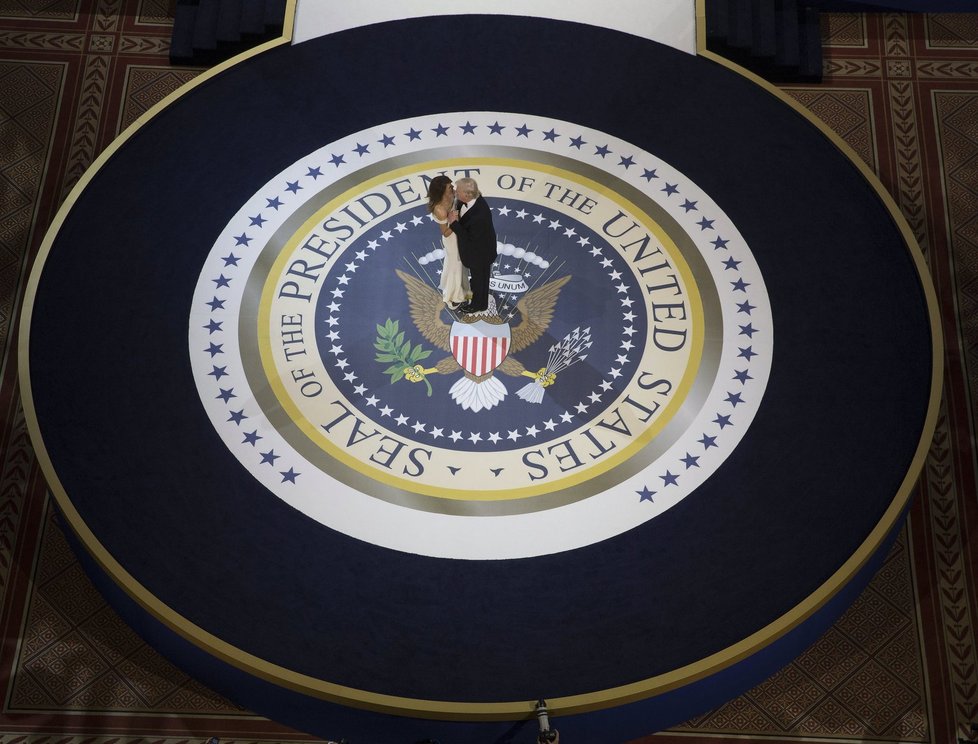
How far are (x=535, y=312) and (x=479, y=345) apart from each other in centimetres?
47

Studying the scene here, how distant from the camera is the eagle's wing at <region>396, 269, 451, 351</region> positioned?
26.2ft

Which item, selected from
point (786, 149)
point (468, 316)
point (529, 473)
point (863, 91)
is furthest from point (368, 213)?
point (863, 91)

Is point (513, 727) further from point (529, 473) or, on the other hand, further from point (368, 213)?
point (368, 213)

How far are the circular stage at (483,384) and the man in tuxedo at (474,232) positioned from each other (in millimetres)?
418

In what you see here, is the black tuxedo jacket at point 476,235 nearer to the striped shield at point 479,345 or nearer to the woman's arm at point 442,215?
the woman's arm at point 442,215

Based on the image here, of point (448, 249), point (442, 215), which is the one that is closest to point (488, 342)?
point (448, 249)

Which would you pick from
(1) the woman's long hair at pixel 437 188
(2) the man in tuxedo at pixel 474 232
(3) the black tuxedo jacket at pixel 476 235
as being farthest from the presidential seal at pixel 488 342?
(1) the woman's long hair at pixel 437 188

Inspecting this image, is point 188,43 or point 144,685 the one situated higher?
point 188,43

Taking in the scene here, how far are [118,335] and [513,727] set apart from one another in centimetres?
347

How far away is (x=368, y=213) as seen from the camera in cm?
845

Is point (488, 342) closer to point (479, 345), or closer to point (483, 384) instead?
point (479, 345)

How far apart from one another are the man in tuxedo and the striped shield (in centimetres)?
28

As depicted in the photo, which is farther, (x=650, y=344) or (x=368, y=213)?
(x=368, y=213)

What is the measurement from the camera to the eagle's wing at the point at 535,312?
26.2 feet
